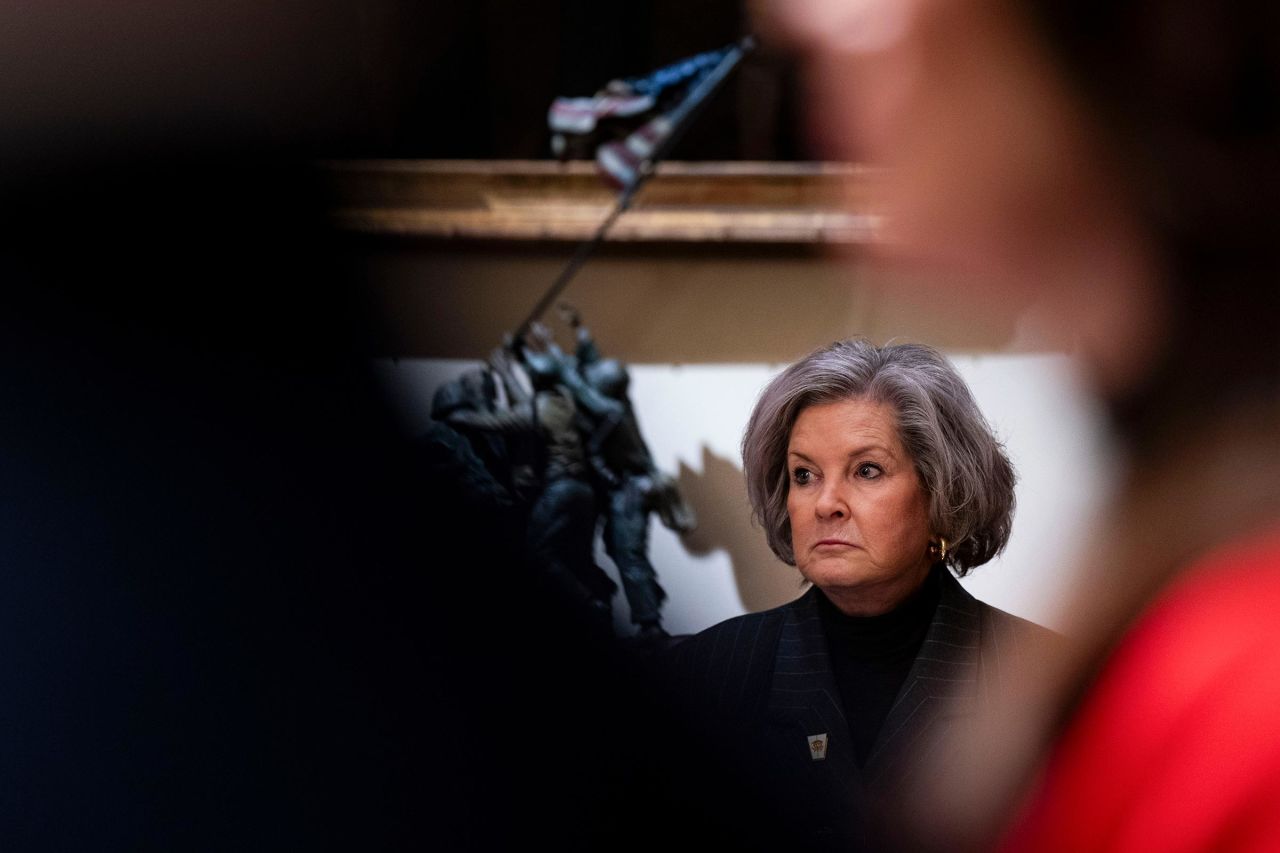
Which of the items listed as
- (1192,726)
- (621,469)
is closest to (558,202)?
(621,469)

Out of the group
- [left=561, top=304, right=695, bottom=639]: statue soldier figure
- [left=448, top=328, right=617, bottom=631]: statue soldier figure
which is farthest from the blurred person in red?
[left=561, top=304, right=695, bottom=639]: statue soldier figure

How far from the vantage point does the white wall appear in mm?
990

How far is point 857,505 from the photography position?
95 centimetres

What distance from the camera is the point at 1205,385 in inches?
22.4

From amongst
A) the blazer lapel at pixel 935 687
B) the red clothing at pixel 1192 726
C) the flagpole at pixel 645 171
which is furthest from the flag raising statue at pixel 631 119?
the red clothing at pixel 1192 726

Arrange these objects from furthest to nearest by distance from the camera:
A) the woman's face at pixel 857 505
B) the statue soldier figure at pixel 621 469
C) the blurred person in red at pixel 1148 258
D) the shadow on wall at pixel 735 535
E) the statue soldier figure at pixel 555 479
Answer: the statue soldier figure at pixel 621 469
the statue soldier figure at pixel 555 479
the shadow on wall at pixel 735 535
the woman's face at pixel 857 505
the blurred person in red at pixel 1148 258

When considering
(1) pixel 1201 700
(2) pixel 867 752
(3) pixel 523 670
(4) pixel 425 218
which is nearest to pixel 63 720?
(3) pixel 523 670

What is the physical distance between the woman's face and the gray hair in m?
0.01

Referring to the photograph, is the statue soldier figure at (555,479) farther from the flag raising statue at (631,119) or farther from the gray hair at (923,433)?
the gray hair at (923,433)

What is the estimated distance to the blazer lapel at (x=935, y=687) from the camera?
3.17 feet

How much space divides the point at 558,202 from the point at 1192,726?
70.9 inches

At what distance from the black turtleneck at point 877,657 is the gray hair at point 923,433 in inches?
2.1

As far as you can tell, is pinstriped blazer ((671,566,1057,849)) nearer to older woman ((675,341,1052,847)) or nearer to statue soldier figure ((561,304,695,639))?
older woman ((675,341,1052,847))

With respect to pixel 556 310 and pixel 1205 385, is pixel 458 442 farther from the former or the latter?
pixel 1205 385
